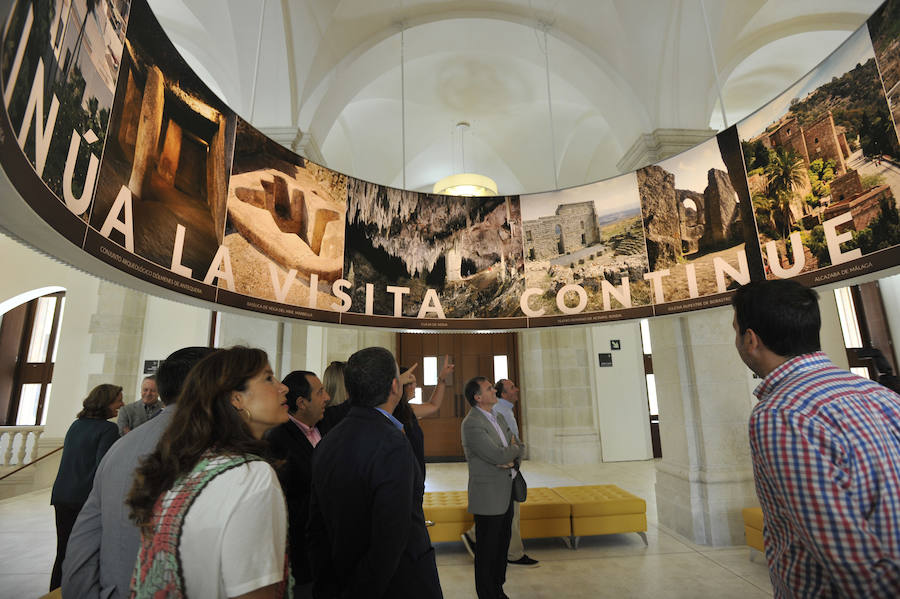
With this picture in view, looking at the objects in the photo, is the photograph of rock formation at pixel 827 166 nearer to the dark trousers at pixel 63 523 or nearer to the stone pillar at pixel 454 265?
the stone pillar at pixel 454 265

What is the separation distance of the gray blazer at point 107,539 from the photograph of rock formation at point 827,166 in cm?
413

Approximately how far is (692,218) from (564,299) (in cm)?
136

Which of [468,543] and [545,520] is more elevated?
[545,520]

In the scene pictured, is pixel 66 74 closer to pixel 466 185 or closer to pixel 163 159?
pixel 163 159

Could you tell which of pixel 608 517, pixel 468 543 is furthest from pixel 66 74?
pixel 608 517

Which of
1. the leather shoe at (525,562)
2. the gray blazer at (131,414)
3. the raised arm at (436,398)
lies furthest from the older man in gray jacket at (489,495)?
the gray blazer at (131,414)

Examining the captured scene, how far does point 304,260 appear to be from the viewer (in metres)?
4.03

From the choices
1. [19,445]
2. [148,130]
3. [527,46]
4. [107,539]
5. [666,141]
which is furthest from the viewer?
[19,445]

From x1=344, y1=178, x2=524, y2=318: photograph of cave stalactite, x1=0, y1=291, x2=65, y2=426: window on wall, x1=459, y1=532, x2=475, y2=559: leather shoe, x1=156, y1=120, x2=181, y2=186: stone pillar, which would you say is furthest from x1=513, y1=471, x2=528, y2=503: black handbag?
x1=0, y1=291, x2=65, y2=426: window on wall

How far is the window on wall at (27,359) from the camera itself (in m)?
14.4

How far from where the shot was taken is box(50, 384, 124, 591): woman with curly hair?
3398mm

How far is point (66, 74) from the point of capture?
1816 millimetres

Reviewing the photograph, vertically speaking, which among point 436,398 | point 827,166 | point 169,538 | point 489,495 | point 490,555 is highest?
point 827,166

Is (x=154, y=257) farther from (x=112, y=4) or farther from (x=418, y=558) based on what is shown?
(x=418, y=558)
